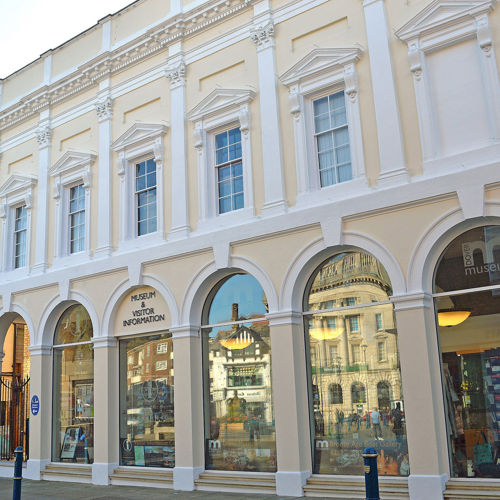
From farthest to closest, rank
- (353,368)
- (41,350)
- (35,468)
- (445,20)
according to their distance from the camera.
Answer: (41,350) < (35,468) < (353,368) < (445,20)

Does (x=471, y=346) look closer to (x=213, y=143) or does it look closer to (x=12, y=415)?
(x=213, y=143)

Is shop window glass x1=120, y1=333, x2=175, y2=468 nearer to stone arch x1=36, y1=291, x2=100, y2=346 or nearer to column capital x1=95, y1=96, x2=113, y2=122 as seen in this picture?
stone arch x1=36, y1=291, x2=100, y2=346

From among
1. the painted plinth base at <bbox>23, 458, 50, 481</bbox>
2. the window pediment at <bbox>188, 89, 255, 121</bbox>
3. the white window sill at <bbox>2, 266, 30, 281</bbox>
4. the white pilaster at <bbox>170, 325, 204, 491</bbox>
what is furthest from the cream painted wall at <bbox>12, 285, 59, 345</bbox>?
the window pediment at <bbox>188, 89, 255, 121</bbox>

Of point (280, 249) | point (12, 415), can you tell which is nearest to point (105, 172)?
point (280, 249)

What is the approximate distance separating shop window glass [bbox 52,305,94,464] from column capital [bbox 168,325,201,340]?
3155 mm

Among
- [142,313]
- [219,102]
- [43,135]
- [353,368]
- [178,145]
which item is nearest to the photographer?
[353,368]

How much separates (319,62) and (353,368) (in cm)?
603

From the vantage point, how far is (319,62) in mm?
12375

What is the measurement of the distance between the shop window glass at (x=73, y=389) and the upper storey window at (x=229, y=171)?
16.5 feet

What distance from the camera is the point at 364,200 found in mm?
11227

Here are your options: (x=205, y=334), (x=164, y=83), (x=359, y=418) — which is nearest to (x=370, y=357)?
(x=359, y=418)

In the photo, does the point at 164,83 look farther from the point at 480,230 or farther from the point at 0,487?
the point at 0,487

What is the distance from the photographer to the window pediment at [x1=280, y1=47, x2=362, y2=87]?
11914 mm

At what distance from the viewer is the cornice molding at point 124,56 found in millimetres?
14172
